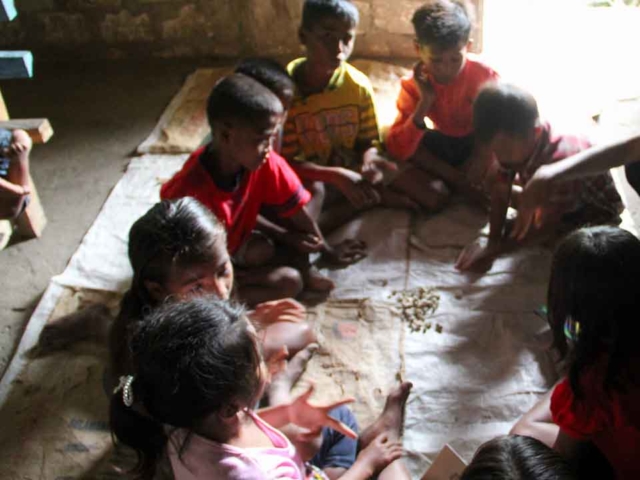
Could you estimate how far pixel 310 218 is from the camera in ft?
7.25

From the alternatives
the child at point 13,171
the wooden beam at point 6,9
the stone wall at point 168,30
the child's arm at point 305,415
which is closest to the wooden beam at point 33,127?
the child at point 13,171

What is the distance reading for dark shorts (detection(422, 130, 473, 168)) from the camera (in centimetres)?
252

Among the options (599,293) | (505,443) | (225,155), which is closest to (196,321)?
(505,443)

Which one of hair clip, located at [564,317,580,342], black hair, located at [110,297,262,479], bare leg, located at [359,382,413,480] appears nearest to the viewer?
black hair, located at [110,297,262,479]

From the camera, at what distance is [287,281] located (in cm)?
211

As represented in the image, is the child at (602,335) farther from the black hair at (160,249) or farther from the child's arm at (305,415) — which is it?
the black hair at (160,249)

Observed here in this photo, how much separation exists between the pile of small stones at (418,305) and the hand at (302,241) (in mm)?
304

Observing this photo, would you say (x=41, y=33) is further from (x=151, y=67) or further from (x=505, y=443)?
(x=505, y=443)

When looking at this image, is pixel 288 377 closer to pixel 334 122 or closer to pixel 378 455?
pixel 378 455

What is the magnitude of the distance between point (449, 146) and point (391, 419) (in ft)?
4.02

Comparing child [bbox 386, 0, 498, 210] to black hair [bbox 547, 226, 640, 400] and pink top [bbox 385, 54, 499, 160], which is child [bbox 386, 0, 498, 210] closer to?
pink top [bbox 385, 54, 499, 160]

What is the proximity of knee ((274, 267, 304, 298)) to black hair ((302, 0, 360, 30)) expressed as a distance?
0.85 metres

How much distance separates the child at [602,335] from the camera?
1.16 meters

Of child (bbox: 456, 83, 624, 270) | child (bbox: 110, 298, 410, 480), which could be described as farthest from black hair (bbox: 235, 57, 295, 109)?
child (bbox: 110, 298, 410, 480)
